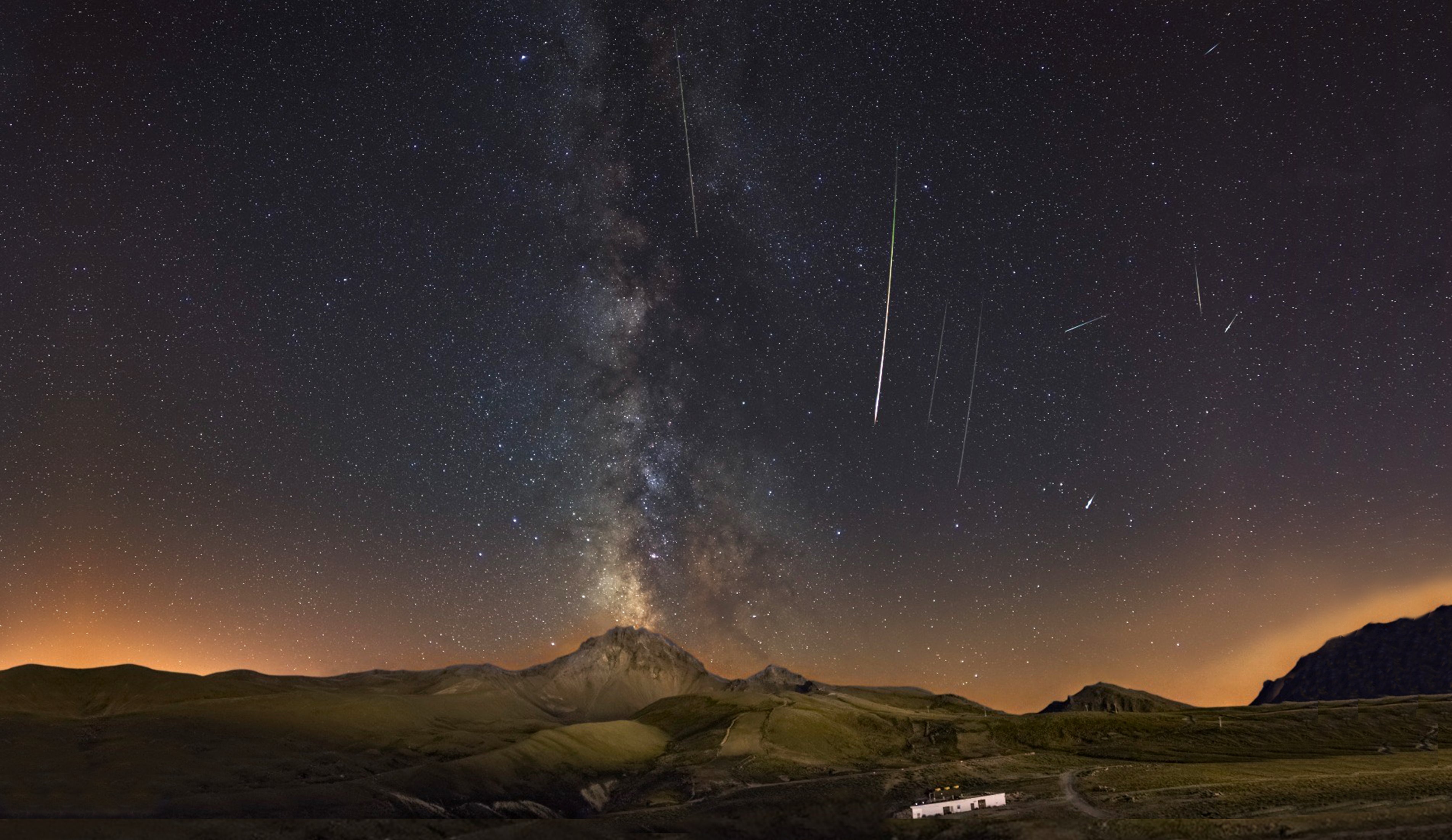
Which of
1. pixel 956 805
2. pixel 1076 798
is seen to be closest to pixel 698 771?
pixel 956 805

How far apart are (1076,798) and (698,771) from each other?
62.4 meters

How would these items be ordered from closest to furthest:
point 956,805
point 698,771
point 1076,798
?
point 956,805
point 1076,798
point 698,771

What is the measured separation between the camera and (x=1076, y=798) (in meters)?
81.3

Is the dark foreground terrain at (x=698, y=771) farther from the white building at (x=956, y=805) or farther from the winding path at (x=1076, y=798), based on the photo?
the white building at (x=956, y=805)

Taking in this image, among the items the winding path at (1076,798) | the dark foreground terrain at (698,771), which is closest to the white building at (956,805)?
the dark foreground terrain at (698,771)

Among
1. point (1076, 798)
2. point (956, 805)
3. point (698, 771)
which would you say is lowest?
point (956, 805)

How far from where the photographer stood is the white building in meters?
76.9

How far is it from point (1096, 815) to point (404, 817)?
70.1 metres

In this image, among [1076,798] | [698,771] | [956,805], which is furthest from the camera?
[698,771]

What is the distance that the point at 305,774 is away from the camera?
357 ft

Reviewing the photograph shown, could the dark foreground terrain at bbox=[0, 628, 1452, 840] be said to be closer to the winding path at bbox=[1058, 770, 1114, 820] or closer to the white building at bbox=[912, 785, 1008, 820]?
the winding path at bbox=[1058, 770, 1114, 820]

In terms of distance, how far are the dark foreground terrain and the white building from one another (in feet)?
8.55

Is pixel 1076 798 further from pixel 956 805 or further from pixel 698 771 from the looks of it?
pixel 698 771

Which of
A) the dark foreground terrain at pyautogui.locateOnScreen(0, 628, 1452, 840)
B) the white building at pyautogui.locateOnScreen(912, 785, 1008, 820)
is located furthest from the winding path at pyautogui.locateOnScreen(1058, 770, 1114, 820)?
the white building at pyautogui.locateOnScreen(912, 785, 1008, 820)
